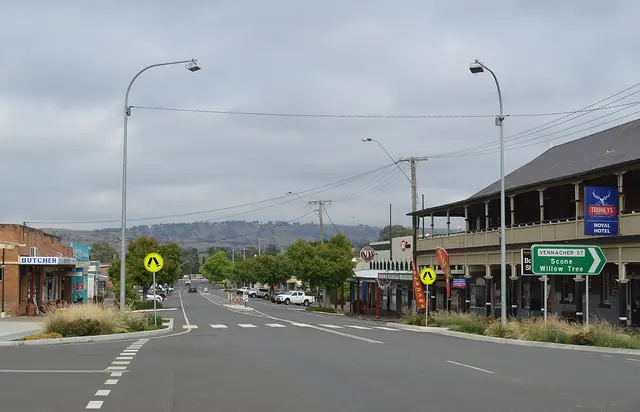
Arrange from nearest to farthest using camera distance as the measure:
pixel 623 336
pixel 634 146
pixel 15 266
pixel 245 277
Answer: pixel 623 336, pixel 634 146, pixel 15 266, pixel 245 277

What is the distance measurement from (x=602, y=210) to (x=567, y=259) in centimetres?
276

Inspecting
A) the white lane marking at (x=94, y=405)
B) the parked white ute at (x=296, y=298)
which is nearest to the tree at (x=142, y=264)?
the parked white ute at (x=296, y=298)

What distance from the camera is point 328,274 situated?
208 ft

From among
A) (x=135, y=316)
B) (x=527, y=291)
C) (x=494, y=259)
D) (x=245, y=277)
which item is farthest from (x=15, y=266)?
(x=245, y=277)

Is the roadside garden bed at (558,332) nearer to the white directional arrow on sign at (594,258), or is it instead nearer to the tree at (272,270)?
the white directional arrow on sign at (594,258)

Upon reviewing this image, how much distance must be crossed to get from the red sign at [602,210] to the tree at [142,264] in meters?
37.9

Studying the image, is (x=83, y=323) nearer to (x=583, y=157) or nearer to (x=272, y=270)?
(x=583, y=157)

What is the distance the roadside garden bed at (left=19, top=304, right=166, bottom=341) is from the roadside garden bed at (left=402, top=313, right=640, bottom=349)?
1358 cm

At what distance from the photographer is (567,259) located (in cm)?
2866

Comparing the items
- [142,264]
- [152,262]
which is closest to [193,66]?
[152,262]

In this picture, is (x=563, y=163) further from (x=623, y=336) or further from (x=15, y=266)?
(x=15, y=266)

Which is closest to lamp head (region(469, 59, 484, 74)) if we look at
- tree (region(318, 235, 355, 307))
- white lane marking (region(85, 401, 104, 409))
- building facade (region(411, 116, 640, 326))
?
building facade (region(411, 116, 640, 326))

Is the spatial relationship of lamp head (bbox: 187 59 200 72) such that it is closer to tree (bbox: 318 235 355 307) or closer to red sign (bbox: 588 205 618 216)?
red sign (bbox: 588 205 618 216)

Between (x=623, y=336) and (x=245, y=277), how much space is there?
365 ft
